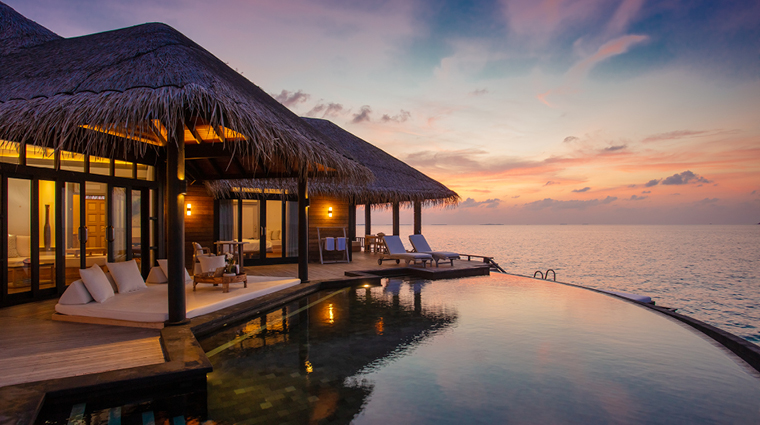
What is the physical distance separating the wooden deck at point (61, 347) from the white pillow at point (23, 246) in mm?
766

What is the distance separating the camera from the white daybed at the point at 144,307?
4266 millimetres

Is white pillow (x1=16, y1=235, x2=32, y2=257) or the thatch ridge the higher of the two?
the thatch ridge

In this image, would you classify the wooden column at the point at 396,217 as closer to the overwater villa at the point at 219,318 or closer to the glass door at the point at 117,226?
the overwater villa at the point at 219,318

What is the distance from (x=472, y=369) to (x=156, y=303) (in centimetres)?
368

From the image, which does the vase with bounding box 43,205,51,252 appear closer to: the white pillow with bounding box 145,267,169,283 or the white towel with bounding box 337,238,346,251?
the white pillow with bounding box 145,267,169,283

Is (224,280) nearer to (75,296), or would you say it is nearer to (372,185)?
(75,296)

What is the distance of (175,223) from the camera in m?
4.14

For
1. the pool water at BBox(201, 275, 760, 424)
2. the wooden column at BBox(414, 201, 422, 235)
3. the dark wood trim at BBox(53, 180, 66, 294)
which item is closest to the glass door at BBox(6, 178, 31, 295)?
the dark wood trim at BBox(53, 180, 66, 294)

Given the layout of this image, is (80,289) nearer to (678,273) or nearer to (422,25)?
(422,25)

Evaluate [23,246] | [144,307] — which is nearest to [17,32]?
[23,246]

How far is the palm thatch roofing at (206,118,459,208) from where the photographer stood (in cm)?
997

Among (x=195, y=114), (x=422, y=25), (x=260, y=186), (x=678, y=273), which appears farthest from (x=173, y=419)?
(x=678, y=273)

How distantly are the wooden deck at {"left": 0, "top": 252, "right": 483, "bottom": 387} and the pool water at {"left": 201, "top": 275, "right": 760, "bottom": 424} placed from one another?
627 millimetres

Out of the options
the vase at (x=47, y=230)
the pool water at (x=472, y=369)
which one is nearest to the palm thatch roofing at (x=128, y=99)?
the vase at (x=47, y=230)
